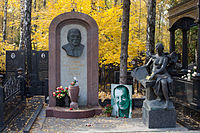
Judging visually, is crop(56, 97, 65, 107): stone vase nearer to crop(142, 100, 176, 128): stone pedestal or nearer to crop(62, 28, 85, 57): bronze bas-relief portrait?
crop(62, 28, 85, 57): bronze bas-relief portrait

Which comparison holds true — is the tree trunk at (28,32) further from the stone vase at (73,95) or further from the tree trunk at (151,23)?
the tree trunk at (151,23)

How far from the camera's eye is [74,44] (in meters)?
7.82

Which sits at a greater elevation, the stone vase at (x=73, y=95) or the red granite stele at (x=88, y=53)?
the red granite stele at (x=88, y=53)

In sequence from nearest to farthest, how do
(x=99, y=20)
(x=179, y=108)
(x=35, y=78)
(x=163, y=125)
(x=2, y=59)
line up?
(x=163, y=125) → (x=179, y=108) → (x=99, y=20) → (x=35, y=78) → (x=2, y=59)

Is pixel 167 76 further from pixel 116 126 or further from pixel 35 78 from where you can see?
pixel 35 78

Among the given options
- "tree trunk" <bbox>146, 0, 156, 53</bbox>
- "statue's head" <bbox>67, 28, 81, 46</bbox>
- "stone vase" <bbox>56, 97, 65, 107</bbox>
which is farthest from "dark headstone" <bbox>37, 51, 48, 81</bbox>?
"tree trunk" <bbox>146, 0, 156, 53</bbox>

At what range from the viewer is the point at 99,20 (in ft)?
36.0

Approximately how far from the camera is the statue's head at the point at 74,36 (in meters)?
7.83

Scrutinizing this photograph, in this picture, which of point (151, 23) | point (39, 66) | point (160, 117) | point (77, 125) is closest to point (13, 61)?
point (39, 66)

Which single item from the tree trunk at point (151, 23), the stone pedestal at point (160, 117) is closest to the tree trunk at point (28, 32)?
the tree trunk at point (151, 23)

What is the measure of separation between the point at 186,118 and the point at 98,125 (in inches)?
111

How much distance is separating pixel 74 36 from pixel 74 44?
0.29 m

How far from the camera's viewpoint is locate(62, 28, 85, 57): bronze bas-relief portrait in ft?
25.7

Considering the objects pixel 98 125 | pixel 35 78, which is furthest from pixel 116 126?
pixel 35 78
